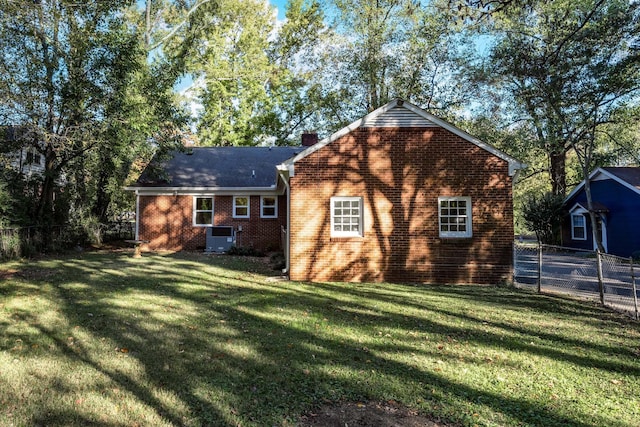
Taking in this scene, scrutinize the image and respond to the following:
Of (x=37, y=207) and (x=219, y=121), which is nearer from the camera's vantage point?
(x=37, y=207)

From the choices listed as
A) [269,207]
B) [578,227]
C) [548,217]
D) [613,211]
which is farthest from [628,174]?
[269,207]

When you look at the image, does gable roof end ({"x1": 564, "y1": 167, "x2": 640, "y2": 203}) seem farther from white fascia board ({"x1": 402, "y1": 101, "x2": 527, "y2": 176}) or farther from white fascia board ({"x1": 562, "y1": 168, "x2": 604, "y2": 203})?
white fascia board ({"x1": 402, "y1": 101, "x2": 527, "y2": 176})

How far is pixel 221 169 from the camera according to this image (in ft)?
67.3

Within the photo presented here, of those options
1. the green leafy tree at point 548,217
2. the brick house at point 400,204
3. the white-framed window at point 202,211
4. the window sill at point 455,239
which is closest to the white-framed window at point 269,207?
the white-framed window at point 202,211

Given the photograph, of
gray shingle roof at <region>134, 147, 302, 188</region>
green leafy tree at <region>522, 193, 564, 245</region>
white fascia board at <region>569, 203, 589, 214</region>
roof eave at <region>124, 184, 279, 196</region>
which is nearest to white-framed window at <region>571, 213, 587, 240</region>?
white fascia board at <region>569, 203, 589, 214</region>

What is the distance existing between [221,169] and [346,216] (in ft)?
37.7

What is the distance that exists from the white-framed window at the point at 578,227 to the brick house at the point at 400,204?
1746 cm

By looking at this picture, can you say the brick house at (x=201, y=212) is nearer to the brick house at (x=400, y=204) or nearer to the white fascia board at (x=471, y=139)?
the brick house at (x=400, y=204)

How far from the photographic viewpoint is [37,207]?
52.3 feet

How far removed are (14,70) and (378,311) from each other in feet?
50.8

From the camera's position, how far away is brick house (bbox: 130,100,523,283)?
10.9 meters

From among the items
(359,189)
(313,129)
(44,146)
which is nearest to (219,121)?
(313,129)

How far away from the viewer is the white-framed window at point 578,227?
2428 centimetres

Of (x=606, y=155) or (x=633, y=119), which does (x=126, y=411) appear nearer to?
(x=633, y=119)
